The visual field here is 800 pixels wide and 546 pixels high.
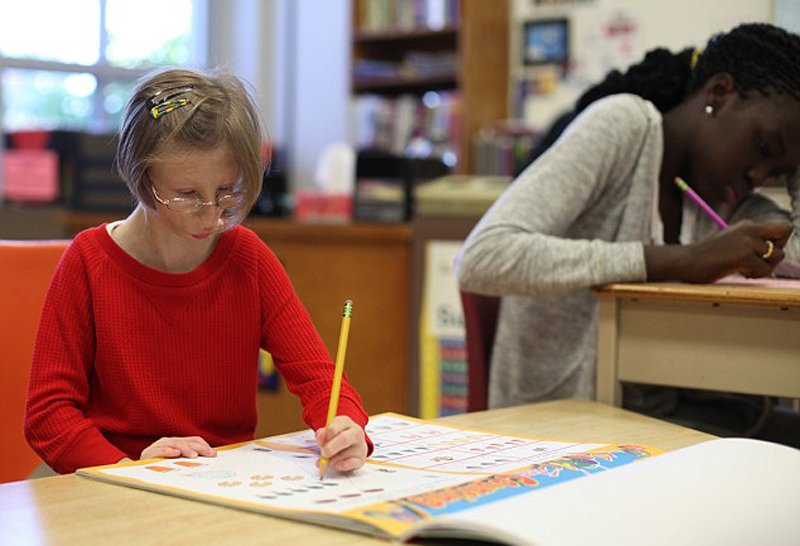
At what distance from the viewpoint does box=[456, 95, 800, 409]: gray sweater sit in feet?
5.25

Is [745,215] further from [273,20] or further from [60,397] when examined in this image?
[273,20]

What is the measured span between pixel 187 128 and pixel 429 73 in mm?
3638

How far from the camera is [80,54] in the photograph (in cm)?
503

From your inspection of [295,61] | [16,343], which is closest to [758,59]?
[16,343]

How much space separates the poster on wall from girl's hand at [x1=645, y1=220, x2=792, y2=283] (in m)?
1.69

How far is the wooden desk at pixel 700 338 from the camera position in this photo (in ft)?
4.42

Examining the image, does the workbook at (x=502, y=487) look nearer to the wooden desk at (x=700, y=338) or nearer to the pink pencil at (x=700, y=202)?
the wooden desk at (x=700, y=338)

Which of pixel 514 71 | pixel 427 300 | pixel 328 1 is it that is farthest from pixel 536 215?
pixel 328 1

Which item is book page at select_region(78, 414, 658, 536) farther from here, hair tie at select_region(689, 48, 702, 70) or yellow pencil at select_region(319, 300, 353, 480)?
hair tie at select_region(689, 48, 702, 70)

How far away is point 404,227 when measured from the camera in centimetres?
334

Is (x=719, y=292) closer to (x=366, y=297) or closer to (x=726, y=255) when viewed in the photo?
(x=726, y=255)

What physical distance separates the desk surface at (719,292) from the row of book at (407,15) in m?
3.18

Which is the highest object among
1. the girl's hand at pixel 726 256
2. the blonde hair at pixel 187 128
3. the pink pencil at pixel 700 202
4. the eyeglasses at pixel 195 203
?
the blonde hair at pixel 187 128

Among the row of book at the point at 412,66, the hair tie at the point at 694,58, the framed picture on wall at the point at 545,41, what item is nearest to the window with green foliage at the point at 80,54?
the row of book at the point at 412,66
